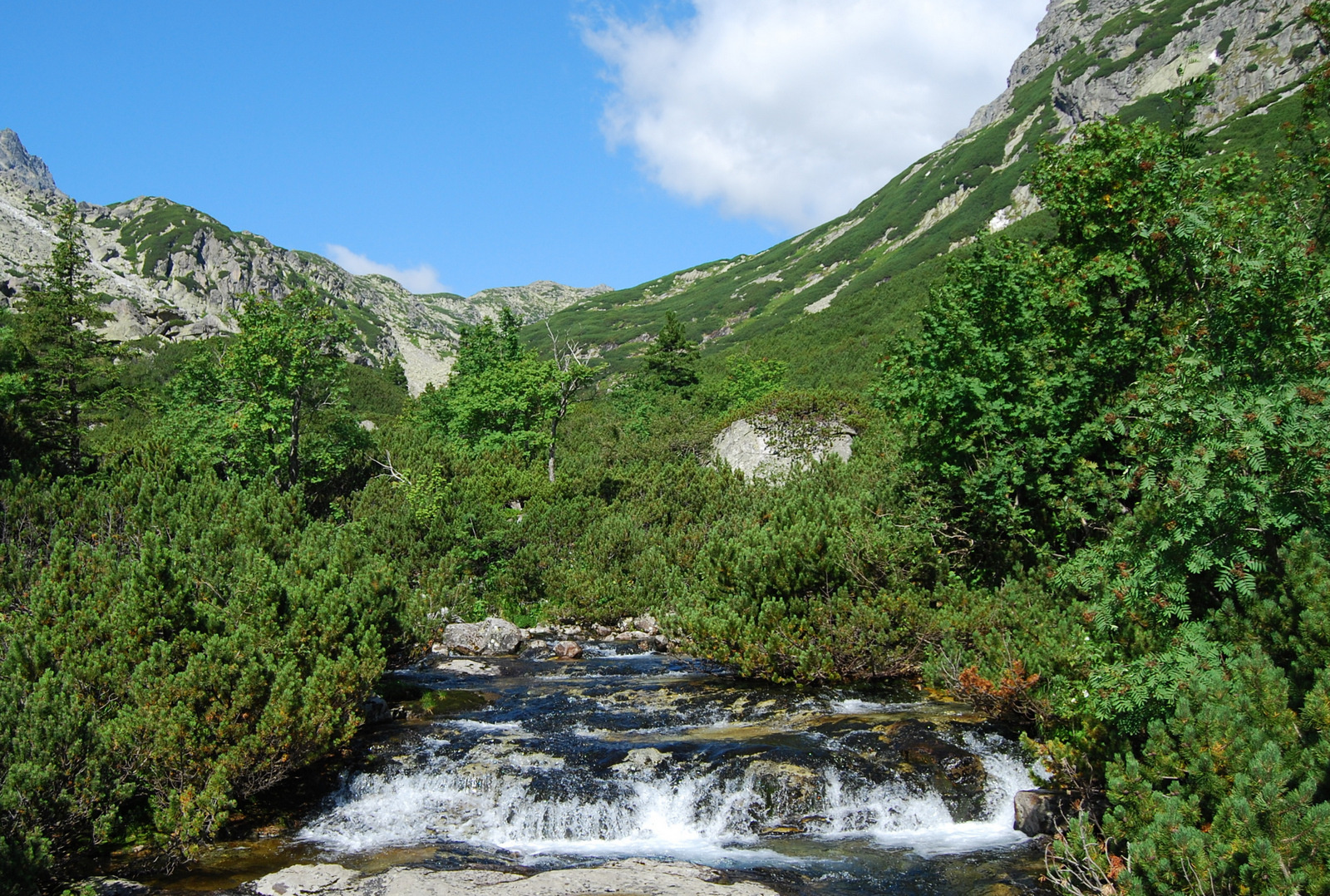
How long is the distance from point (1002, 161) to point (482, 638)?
4552 inches

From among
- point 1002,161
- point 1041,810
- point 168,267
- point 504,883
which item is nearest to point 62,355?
point 504,883

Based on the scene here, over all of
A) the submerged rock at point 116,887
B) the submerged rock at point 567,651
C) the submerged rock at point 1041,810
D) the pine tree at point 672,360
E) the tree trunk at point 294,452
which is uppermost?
the pine tree at point 672,360

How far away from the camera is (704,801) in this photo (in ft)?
31.9

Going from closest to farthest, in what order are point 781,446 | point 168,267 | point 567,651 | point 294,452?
point 567,651, point 294,452, point 781,446, point 168,267

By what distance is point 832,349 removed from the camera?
63.9 meters

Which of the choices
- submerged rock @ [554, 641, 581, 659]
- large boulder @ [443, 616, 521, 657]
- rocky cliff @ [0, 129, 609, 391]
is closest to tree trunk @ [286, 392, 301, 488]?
large boulder @ [443, 616, 521, 657]

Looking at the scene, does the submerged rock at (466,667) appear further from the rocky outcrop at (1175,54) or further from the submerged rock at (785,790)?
the rocky outcrop at (1175,54)

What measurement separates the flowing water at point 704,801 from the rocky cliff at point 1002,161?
2084 inches

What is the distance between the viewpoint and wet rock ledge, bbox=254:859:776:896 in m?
7.39

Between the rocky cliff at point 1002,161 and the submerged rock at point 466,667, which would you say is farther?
the rocky cliff at point 1002,161

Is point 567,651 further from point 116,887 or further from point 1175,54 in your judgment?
point 1175,54

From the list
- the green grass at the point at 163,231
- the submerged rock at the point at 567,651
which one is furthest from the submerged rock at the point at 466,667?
the green grass at the point at 163,231

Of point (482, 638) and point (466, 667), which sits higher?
point (482, 638)

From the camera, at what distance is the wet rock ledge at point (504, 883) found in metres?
7.39
